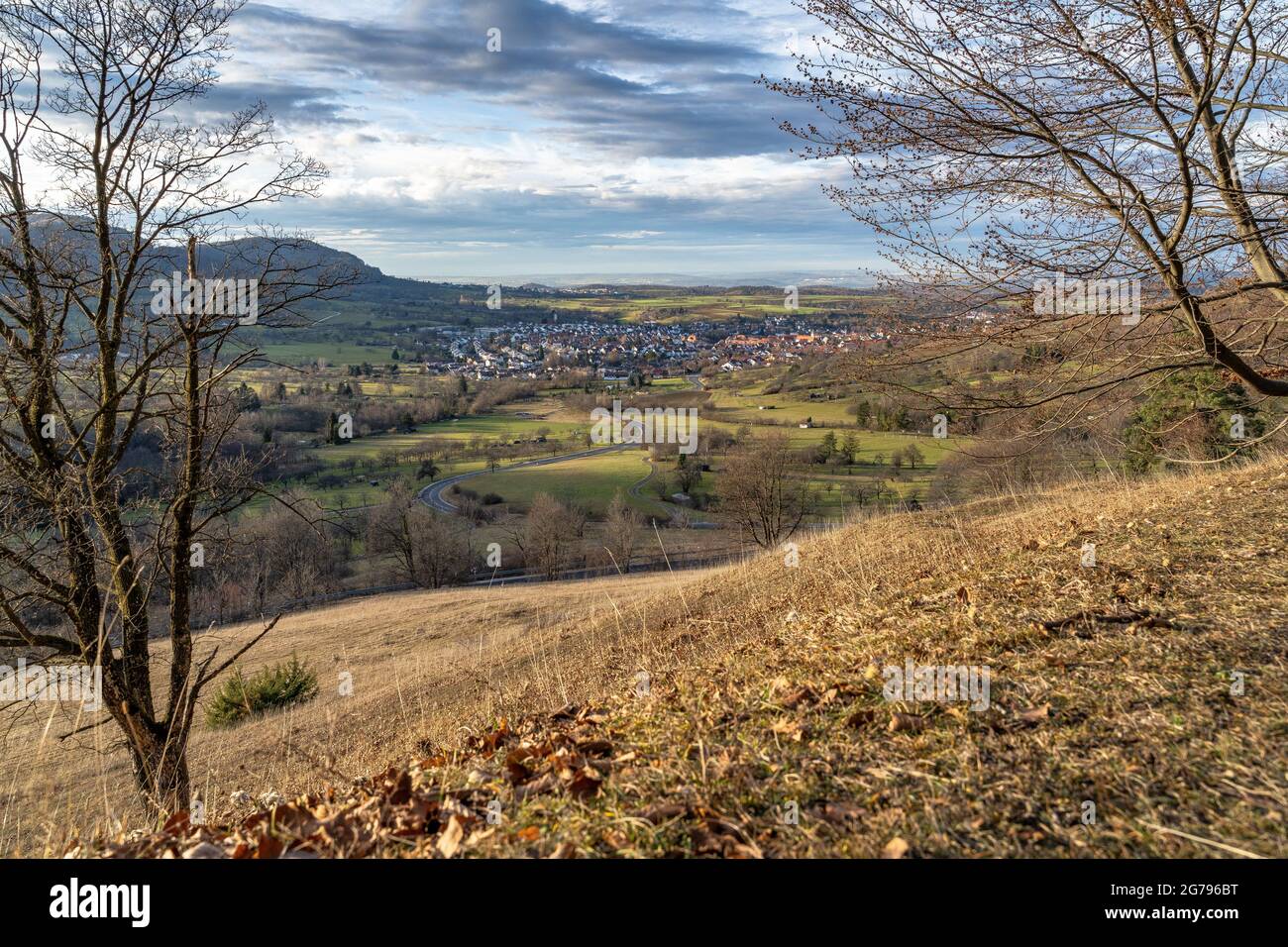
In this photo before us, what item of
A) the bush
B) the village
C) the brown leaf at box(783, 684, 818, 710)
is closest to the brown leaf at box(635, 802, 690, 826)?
the brown leaf at box(783, 684, 818, 710)

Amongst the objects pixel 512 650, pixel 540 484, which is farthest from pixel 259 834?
pixel 540 484

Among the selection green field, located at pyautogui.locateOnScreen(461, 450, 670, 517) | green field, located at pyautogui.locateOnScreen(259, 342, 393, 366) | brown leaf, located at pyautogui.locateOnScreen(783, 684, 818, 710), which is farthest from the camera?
green field, located at pyautogui.locateOnScreen(259, 342, 393, 366)

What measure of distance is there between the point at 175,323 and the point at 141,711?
4278mm

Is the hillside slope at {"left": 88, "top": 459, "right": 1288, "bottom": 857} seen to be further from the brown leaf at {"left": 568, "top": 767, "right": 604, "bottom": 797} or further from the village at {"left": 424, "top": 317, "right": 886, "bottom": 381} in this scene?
the village at {"left": 424, "top": 317, "right": 886, "bottom": 381}

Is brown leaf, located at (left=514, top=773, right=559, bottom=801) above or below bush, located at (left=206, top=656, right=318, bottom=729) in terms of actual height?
above

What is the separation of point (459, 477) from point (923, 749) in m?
65.2

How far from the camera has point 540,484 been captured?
6225 centimetres

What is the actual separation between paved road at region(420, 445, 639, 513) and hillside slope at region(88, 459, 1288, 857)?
49503 millimetres

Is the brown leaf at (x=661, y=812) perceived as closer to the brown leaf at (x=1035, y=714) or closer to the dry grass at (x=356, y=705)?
the brown leaf at (x=1035, y=714)

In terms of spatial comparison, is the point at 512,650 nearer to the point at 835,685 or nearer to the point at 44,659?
the point at 44,659

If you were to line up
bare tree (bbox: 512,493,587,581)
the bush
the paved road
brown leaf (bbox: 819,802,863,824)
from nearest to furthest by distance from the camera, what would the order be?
brown leaf (bbox: 819,802,863,824), the bush, bare tree (bbox: 512,493,587,581), the paved road

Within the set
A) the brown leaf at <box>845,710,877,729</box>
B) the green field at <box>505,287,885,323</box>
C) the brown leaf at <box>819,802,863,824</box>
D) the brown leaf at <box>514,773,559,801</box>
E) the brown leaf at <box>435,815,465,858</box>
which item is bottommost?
the brown leaf at <box>514,773,559,801</box>

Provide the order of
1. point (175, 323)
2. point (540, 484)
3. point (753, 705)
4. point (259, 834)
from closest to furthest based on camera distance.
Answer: point (259, 834)
point (753, 705)
point (175, 323)
point (540, 484)

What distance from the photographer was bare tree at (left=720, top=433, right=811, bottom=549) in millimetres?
38875
